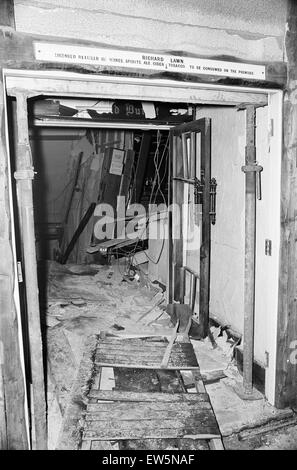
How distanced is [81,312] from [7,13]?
353cm

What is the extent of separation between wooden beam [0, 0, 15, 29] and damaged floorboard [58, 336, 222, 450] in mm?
2370

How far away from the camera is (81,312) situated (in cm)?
462

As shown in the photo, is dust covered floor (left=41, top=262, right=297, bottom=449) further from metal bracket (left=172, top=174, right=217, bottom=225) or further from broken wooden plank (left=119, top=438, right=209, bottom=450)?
metal bracket (left=172, top=174, right=217, bottom=225)

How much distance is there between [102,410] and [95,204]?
513 centimetres

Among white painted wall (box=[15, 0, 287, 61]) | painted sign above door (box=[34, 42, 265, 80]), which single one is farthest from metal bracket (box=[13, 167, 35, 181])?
white painted wall (box=[15, 0, 287, 61])

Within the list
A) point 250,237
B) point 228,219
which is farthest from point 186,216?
point 250,237

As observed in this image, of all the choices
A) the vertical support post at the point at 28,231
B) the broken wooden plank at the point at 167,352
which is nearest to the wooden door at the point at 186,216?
the broken wooden plank at the point at 167,352

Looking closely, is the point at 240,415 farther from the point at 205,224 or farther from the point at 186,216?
the point at 186,216

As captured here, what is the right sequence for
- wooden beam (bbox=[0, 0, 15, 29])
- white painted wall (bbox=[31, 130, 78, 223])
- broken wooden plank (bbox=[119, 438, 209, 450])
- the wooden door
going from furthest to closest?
white painted wall (bbox=[31, 130, 78, 223]) → the wooden door → broken wooden plank (bbox=[119, 438, 209, 450]) → wooden beam (bbox=[0, 0, 15, 29])

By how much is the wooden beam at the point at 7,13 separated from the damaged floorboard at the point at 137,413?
2370 millimetres

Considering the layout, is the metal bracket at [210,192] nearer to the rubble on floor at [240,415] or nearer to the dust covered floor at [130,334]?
the dust covered floor at [130,334]

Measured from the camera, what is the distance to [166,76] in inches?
84.1

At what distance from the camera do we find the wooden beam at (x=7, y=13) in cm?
180

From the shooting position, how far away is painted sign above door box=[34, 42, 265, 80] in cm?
193
